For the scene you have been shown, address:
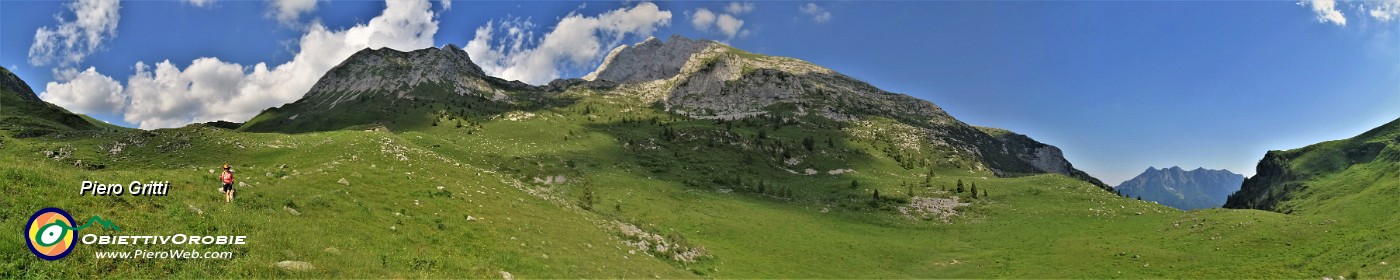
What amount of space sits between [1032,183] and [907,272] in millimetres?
59561

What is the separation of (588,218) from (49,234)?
27.4 meters

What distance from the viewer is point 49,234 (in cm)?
1330

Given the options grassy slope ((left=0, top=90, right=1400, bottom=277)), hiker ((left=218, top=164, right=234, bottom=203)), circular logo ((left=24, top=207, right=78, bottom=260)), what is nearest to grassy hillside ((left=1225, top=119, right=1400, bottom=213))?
grassy slope ((left=0, top=90, right=1400, bottom=277))

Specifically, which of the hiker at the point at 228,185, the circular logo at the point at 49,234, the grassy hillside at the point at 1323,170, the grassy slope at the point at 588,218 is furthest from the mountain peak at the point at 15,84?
the grassy hillside at the point at 1323,170

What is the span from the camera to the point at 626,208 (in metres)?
65.1

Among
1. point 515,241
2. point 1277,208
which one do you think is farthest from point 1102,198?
point 515,241

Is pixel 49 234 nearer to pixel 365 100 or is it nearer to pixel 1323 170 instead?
pixel 365 100

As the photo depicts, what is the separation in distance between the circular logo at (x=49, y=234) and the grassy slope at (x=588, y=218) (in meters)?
0.40

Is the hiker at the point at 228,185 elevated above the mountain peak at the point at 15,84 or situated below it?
below

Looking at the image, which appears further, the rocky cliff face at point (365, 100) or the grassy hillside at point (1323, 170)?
the rocky cliff face at point (365, 100)

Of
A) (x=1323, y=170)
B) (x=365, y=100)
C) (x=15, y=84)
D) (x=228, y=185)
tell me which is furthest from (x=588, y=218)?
(x=15, y=84)

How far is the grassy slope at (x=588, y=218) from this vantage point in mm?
17766

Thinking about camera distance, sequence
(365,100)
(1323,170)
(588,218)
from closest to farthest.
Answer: (588,218) < (1323,170) < (365,100)

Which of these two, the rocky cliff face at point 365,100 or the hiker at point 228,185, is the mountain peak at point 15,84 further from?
the hiker at point 228,185
